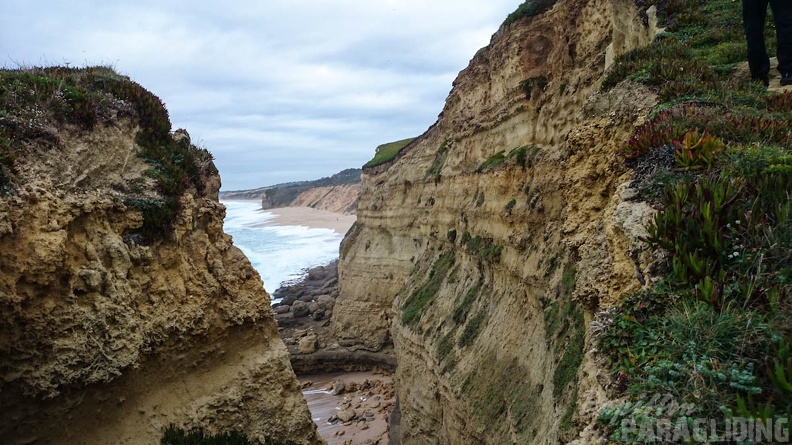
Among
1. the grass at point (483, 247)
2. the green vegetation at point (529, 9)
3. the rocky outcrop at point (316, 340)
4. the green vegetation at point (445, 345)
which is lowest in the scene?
the rocky outcrop at point (316, 340)

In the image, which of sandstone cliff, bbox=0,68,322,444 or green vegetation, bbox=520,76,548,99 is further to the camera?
green vegetation, bbox=520,76,548,99

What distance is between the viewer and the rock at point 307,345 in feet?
83.7

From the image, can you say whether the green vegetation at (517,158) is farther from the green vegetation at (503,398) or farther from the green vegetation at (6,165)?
the green vegetation at (6,165)

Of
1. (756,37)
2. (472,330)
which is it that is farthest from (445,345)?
(756,37)

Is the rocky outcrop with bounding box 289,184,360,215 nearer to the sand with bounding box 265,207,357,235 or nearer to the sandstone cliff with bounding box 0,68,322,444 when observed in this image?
the sand with bounding box 265,207,357,235

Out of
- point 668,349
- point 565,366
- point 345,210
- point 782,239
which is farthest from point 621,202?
point 345,210

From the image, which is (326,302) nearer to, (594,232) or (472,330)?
(472,330)

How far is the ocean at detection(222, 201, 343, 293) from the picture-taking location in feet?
167

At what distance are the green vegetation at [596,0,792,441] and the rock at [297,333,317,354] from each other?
2291 cm

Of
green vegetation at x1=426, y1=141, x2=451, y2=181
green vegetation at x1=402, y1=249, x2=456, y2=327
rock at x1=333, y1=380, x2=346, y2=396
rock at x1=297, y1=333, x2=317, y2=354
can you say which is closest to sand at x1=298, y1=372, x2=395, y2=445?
rock at x1=333, y1=380, x2=346, y2=396

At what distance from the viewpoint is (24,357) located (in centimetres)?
645

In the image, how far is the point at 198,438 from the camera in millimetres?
8062

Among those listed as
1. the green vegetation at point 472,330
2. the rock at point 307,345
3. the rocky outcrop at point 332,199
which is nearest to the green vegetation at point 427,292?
the green vegetation at point 472,330

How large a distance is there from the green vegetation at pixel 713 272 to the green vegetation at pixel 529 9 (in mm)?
12660
